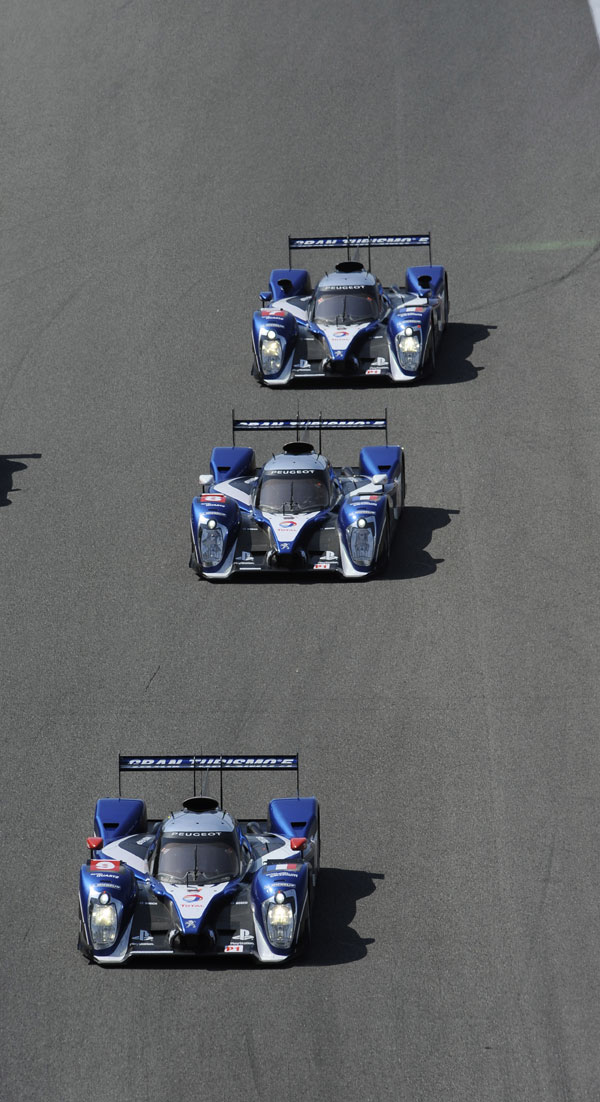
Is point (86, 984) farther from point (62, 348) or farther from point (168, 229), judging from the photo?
point (168, 229)

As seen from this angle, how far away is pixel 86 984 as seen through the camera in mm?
21125

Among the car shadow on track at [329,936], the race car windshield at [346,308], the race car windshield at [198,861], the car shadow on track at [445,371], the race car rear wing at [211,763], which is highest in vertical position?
the race car windshield at [346,308]

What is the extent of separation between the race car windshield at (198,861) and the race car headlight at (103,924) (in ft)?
2.82

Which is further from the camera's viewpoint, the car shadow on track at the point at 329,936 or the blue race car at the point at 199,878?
the car shadow on track at the point at 329,936

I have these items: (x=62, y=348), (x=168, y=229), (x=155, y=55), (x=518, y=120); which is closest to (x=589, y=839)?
(x=62, y=348)

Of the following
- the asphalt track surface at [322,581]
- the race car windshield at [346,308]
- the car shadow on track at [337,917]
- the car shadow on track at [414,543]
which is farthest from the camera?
the race car windshield at [346,308]

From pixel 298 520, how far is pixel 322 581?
39.1 inches

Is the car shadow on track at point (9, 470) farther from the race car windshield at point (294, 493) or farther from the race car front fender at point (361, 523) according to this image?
the race car front fender at point (361, 523)

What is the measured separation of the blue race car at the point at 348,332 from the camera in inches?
1304

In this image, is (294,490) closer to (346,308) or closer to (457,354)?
(346,308)

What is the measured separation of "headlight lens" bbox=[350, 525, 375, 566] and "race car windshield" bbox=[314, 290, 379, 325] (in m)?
6.07

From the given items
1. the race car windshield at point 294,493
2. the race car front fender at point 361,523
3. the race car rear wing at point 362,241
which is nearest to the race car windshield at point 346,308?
the race car rear wing at point 362,241

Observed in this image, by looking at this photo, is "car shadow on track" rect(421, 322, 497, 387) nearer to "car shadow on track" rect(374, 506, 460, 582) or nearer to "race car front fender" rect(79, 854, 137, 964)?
"car shadow on track" rect(374, 506, 460, 582)

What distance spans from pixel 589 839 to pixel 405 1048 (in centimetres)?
425
